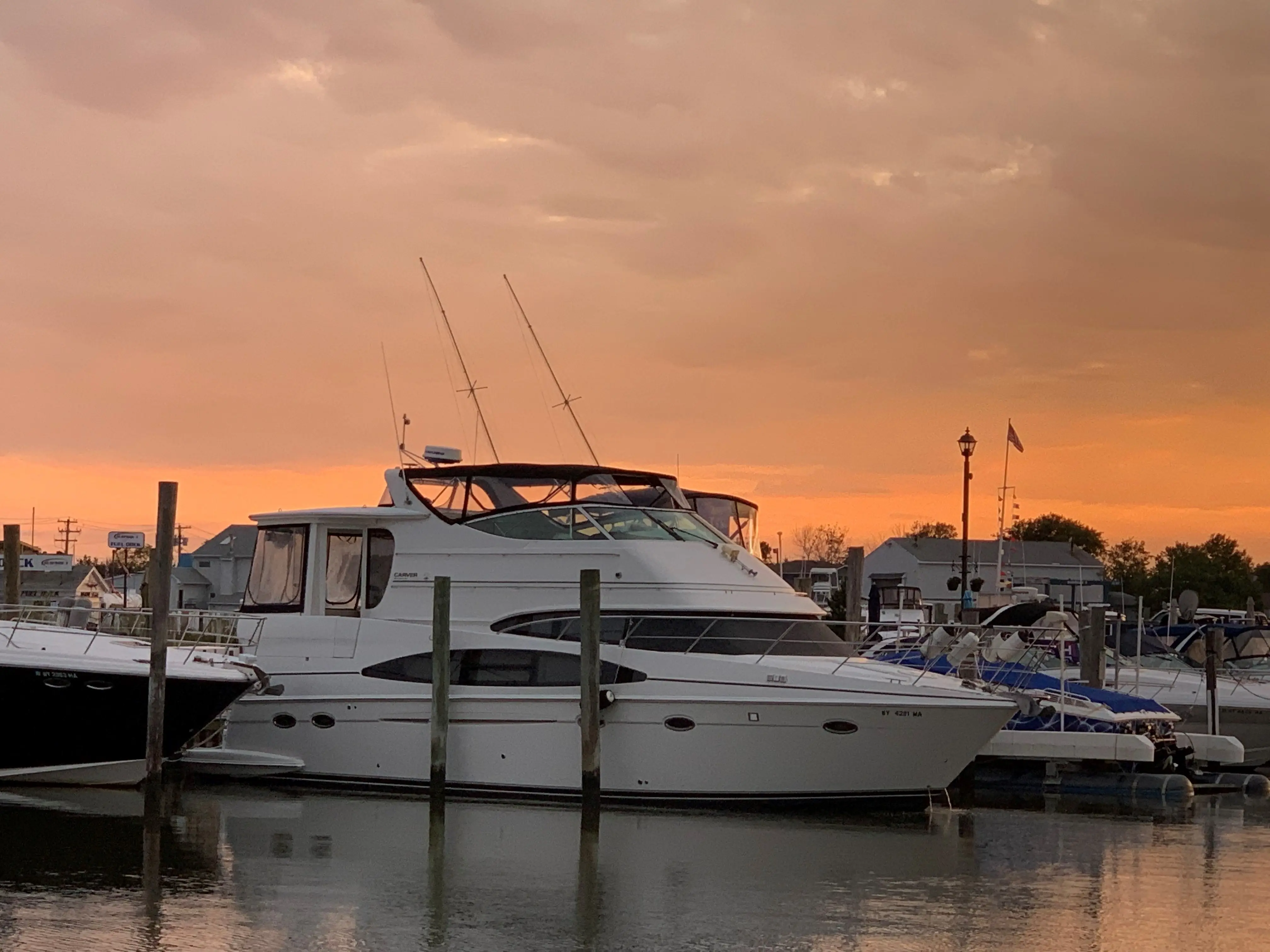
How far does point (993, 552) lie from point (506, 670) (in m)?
77.2

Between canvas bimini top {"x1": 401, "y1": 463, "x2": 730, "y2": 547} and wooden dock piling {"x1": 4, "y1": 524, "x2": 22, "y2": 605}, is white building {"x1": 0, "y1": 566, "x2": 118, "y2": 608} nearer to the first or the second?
wooden dock piling {"x1": 4, "y1": 524, "x2": 22, "y2": 605}

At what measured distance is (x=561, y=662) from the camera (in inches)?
741

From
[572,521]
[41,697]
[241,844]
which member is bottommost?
[241,844]

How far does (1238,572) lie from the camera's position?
90812 millimetres

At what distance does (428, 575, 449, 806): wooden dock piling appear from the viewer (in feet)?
60.6

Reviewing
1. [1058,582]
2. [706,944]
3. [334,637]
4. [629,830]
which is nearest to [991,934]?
[706,944]

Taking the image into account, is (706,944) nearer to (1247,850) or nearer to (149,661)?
(1247,850)

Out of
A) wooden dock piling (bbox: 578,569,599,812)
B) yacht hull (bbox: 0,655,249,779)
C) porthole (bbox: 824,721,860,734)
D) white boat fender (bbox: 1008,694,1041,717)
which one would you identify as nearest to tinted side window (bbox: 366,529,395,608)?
yacht hull (bbox: 0,655,249,779)

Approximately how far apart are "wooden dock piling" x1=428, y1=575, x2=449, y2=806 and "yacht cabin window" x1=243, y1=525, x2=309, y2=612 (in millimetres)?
2918

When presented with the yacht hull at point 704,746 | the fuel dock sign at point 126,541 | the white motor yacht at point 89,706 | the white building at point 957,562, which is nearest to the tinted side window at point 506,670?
the yacht hull at point 704,746

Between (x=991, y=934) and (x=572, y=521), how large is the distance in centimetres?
872

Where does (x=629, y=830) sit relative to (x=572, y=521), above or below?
below

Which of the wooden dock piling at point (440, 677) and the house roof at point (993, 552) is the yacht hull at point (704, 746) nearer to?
the wooden dock piling at point (440, 677)

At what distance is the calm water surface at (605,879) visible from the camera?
40.2 feet
